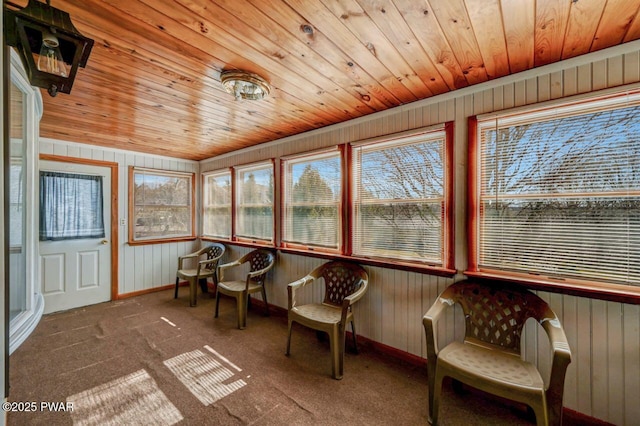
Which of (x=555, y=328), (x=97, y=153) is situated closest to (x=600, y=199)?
(x=555, y=328)

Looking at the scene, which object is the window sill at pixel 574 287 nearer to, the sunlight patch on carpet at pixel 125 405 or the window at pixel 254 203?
the sunlight patch on carpet at pixel 125 405

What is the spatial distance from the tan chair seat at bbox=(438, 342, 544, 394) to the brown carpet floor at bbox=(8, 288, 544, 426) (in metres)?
0.43

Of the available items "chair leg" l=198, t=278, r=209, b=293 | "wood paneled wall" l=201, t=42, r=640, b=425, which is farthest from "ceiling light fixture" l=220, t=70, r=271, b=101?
"chair leg" l=198, t=278, r=209, b=293

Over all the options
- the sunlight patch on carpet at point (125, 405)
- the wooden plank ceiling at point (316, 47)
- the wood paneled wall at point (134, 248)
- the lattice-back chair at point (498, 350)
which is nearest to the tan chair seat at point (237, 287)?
the sunlight patch on carpet at point (125, 405)

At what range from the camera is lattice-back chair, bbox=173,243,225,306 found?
3.96 meters

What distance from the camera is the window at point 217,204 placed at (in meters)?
4.71

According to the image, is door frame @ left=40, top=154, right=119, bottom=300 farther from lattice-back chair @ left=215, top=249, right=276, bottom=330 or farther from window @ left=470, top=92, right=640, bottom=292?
window @ left=470, top=92, right=640, bottom=292

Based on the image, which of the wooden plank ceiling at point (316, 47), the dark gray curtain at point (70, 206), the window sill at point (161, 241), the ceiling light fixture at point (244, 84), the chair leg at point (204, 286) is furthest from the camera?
the chair leg at point (204, 286)

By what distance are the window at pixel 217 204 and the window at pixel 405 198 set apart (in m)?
2.63

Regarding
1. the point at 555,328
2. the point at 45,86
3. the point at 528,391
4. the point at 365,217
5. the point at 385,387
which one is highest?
the point at 45,86

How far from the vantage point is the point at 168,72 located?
1.97m

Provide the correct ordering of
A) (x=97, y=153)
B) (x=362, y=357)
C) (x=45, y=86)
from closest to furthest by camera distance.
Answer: (x=45, y=86) → (x=362, y=357) → (x=97, y=153)

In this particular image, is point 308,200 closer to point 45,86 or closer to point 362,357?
point 362,357

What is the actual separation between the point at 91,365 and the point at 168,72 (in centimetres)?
260
